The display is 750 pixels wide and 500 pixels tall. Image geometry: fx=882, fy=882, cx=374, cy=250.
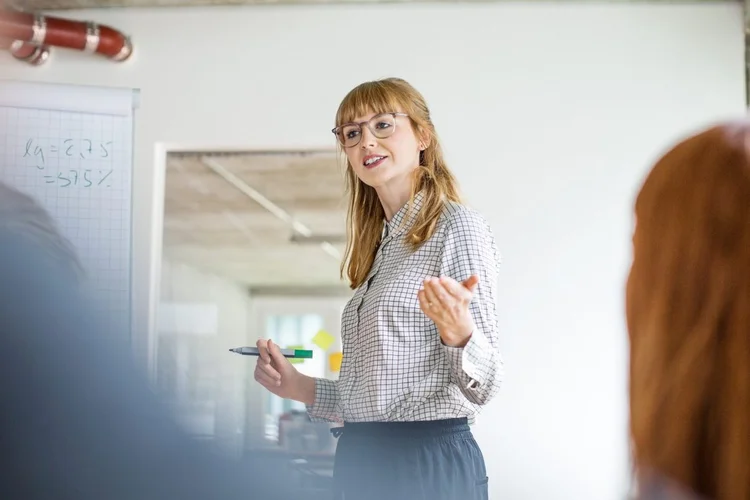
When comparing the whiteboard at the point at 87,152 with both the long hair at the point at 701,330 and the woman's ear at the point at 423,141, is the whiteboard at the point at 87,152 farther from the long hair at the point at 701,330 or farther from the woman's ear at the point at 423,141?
the long hair at the point at 701,330

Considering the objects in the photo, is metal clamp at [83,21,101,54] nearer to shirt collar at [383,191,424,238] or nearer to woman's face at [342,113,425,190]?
woman's face at [342,113,425,190]

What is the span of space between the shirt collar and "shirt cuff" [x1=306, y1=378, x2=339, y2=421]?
0.31 meters

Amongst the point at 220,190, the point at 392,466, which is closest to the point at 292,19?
the point at 220,190

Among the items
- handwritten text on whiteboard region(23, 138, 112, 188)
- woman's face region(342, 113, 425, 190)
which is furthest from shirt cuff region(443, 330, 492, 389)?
handwritten text on whiteboard region(23, 138, 112, 188)

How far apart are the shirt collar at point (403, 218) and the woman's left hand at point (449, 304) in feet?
1.24

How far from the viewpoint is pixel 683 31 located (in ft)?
11.7

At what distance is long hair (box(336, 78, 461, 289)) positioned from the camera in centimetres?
171

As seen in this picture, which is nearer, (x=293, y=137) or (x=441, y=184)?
(x=441, y=184)

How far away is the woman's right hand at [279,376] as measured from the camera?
1.64 meters

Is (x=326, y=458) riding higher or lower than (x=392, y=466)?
lower

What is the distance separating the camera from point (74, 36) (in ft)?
11.5

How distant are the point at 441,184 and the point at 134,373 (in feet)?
4.21

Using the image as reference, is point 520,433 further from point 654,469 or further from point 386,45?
point 654,469

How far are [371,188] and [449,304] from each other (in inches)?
26.3
